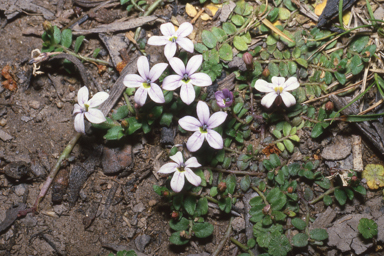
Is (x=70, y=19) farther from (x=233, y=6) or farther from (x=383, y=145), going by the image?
(x=383, y=145)

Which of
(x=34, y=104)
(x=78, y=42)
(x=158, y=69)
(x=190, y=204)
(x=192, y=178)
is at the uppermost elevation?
(x=158, y=69)

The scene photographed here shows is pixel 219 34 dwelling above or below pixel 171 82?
above

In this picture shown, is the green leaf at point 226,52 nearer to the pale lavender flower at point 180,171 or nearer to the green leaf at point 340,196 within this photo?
the pale lavender flower at point 180,171

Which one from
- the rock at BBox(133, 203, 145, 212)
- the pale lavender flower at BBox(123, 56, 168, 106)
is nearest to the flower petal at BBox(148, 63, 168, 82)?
the pale lavender flower at BBox(123, 56, 168, 106)

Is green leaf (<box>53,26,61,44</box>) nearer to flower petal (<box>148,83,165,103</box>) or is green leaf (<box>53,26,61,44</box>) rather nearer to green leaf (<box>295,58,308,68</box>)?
flower petal (<box>148,83,165,103</box>)

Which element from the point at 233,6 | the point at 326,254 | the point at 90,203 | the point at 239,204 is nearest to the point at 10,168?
the point at 90,203

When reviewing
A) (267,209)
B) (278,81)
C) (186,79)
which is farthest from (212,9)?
(267,209)

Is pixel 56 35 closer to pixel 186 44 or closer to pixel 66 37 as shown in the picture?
pixel 66 37

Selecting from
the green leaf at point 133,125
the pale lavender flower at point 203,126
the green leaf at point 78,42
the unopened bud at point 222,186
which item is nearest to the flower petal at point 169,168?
the pale lavender flower at point 203,126
